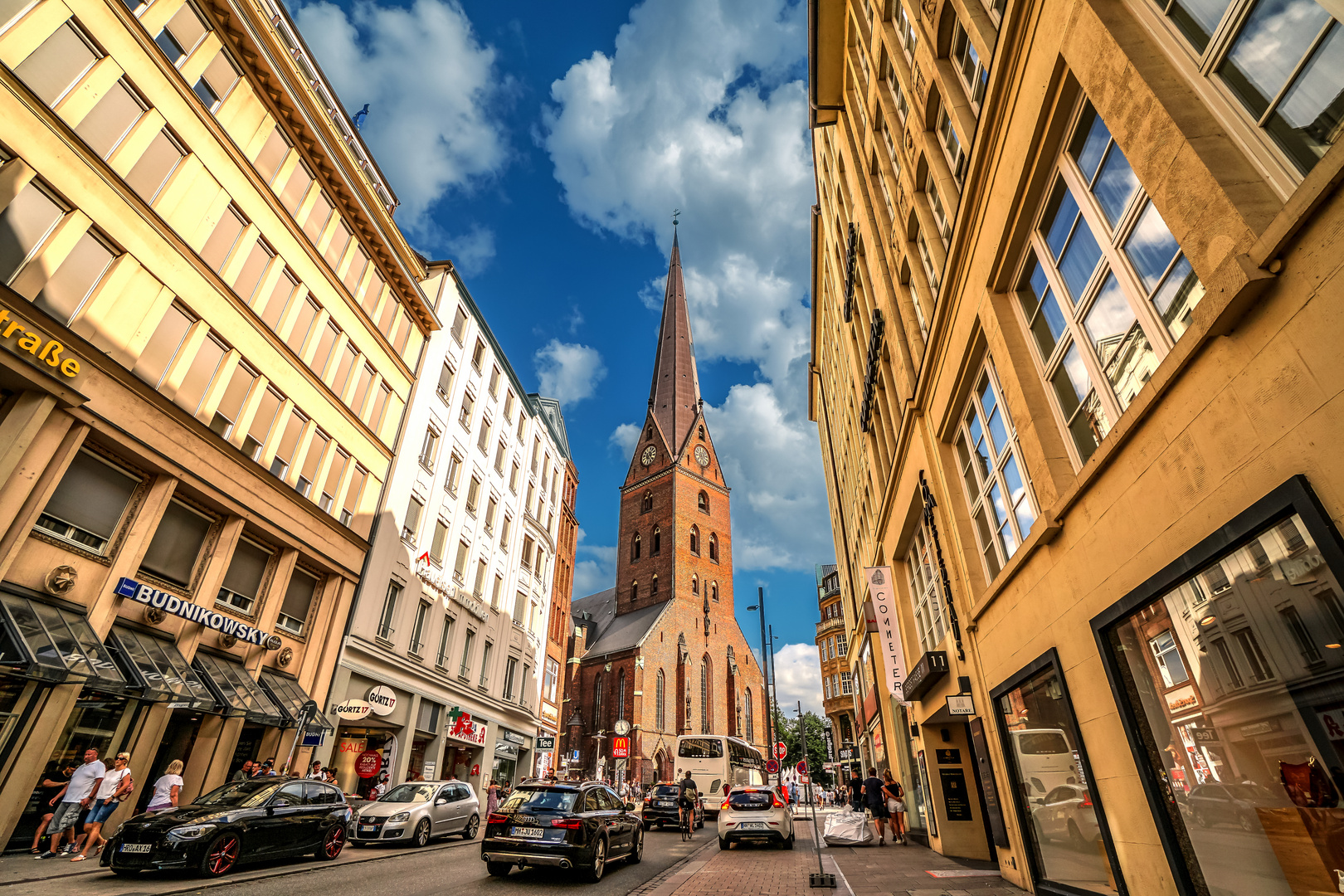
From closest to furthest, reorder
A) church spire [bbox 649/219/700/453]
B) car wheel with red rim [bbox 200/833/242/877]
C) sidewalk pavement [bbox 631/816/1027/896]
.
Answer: car wheel with red rim [bbox 200/833/242/877] → sidewalk pavement [bbox 631/816/1027/896] → church spire [bbox 649/219/700/453]

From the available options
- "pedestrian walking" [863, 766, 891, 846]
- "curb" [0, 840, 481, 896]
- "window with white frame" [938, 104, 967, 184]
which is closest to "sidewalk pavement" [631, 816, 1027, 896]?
"pedestrian walking" [863, 766, 891, 846]

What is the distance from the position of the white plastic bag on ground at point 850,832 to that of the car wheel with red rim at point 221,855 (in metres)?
12.7

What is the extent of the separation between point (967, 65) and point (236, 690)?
729 inches

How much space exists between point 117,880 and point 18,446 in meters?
6.66

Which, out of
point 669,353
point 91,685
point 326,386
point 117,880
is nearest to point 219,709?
point 91,685

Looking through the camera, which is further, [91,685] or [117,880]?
[91,685]

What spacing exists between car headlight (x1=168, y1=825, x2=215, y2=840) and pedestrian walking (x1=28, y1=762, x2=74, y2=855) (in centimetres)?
336

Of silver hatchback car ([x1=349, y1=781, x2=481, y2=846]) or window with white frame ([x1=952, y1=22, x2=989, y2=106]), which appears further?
silver hatchback car ([x1=349, y1=781, x2=481, y2=846])

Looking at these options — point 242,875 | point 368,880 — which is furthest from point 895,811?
point 242,875

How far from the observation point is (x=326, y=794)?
462 inches

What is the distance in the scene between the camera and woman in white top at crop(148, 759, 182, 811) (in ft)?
36.9

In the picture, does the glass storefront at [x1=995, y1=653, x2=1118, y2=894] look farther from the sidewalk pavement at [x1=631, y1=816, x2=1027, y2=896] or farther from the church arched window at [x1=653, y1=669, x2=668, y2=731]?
the church arched window at [x1=653, y1=669, x2=668, y2=731]

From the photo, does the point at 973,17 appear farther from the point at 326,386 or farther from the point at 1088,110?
the point at 326,386

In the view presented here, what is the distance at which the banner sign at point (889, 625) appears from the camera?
15234 millimetres
